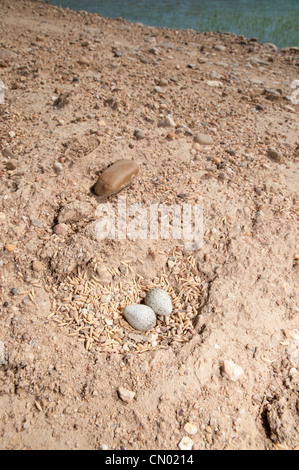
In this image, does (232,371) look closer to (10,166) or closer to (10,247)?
(10,247)

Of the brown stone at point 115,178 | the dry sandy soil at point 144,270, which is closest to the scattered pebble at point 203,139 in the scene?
the dry sandy soil at point 144,270

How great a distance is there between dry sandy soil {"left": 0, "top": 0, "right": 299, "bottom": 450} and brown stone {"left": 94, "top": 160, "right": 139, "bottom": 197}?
95 millimetres

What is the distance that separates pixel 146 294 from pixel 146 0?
1166 centimetres

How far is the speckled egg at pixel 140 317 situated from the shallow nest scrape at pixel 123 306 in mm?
48

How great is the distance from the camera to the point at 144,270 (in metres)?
2.57

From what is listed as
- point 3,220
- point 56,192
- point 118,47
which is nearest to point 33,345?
point 3,220

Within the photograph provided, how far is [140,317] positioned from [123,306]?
19cm

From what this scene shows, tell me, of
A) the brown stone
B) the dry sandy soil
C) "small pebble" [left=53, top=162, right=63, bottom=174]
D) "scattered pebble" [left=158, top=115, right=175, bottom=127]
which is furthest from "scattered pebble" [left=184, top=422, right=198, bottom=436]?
"scattered pebble" [left=158, top=115, right=175, bottom=127]

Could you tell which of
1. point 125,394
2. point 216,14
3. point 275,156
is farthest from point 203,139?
point 216,14

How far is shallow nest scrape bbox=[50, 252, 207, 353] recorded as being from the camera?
2.24 metres

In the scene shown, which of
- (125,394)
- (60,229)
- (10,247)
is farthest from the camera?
(60,229)

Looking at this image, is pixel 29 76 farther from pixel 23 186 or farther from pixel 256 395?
pixel 256 395

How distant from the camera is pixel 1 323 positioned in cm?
222

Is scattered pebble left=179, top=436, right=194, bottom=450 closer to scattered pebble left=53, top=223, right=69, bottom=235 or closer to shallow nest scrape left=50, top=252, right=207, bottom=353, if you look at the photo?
shallow nest scrape left=50, top=252, right=207, bottom=353
